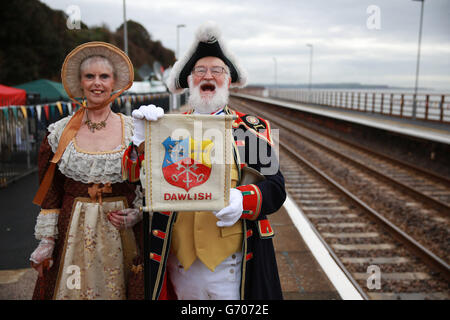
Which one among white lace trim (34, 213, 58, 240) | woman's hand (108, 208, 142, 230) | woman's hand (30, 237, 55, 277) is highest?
woman's hand (108, 208, 142, 230)

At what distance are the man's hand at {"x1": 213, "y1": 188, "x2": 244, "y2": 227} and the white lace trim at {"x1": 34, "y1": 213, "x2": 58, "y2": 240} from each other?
3.67ft

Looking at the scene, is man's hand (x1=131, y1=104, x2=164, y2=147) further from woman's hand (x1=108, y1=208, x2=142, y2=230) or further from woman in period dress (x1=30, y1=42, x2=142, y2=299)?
woman's hand (x1=108, y1=208, x2=142, y2=230)

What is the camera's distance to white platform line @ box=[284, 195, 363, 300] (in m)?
4.09

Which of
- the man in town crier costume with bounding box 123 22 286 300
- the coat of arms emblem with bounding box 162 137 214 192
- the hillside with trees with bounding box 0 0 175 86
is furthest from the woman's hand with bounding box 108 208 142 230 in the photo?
the hillside with trees with bounding box 0 0 175 86

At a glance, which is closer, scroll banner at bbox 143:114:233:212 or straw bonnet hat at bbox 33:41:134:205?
scroll banner at bbox 143:114:233:212

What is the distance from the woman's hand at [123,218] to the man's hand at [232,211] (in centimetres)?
64

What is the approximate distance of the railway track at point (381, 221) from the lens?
16.6ft

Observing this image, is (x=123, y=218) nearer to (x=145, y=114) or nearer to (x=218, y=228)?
(x=218, y=228)

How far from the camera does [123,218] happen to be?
2.35m

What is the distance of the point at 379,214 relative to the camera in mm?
7414

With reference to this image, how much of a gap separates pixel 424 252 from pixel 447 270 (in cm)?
54

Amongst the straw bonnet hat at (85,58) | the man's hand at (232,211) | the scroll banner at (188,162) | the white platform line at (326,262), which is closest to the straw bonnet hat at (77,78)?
the straw bonnet hat at (85,58)

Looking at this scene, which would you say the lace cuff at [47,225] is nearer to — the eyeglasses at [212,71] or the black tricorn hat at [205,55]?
the black tricorn hat at [205,55]

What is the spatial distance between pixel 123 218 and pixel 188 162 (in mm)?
711
